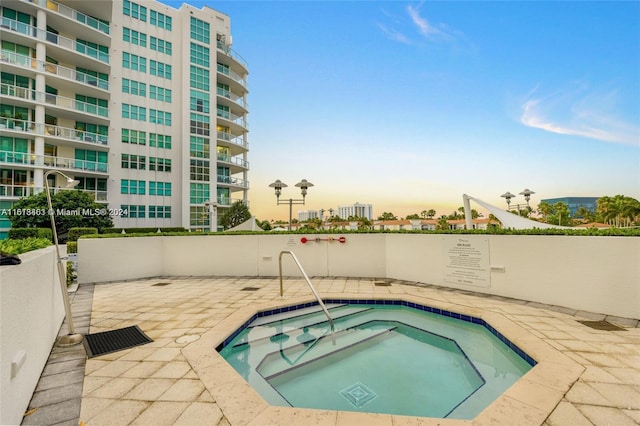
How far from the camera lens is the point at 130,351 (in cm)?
358

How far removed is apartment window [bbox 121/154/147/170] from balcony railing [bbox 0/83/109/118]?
145 inches

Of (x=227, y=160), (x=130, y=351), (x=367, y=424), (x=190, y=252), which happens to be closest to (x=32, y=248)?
(x=130, y=351)

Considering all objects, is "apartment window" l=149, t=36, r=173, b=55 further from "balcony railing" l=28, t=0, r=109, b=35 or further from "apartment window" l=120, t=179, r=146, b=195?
"apartment window" l=120, t=179, r=146, b=195

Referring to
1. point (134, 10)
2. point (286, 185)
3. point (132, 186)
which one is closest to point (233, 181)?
point (132, 186)

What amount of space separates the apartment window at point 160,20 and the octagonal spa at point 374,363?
104 feet

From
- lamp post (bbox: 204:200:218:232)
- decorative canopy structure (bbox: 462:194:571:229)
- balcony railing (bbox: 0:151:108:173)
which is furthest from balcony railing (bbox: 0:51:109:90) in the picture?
decorative canopy structure (bbox: 462:194:571:229)

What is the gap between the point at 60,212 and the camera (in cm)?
1634

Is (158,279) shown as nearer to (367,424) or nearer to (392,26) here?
(367,424)

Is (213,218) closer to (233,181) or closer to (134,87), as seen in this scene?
(233,181)

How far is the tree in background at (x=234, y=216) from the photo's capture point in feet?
86.9

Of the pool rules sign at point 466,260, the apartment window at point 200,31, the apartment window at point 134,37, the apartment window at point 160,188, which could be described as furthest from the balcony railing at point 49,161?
the pool rules sign at point 466,260

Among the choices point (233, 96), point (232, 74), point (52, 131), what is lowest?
point (52, 131)

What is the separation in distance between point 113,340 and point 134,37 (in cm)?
3060

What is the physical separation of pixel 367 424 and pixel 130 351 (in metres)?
3.32
